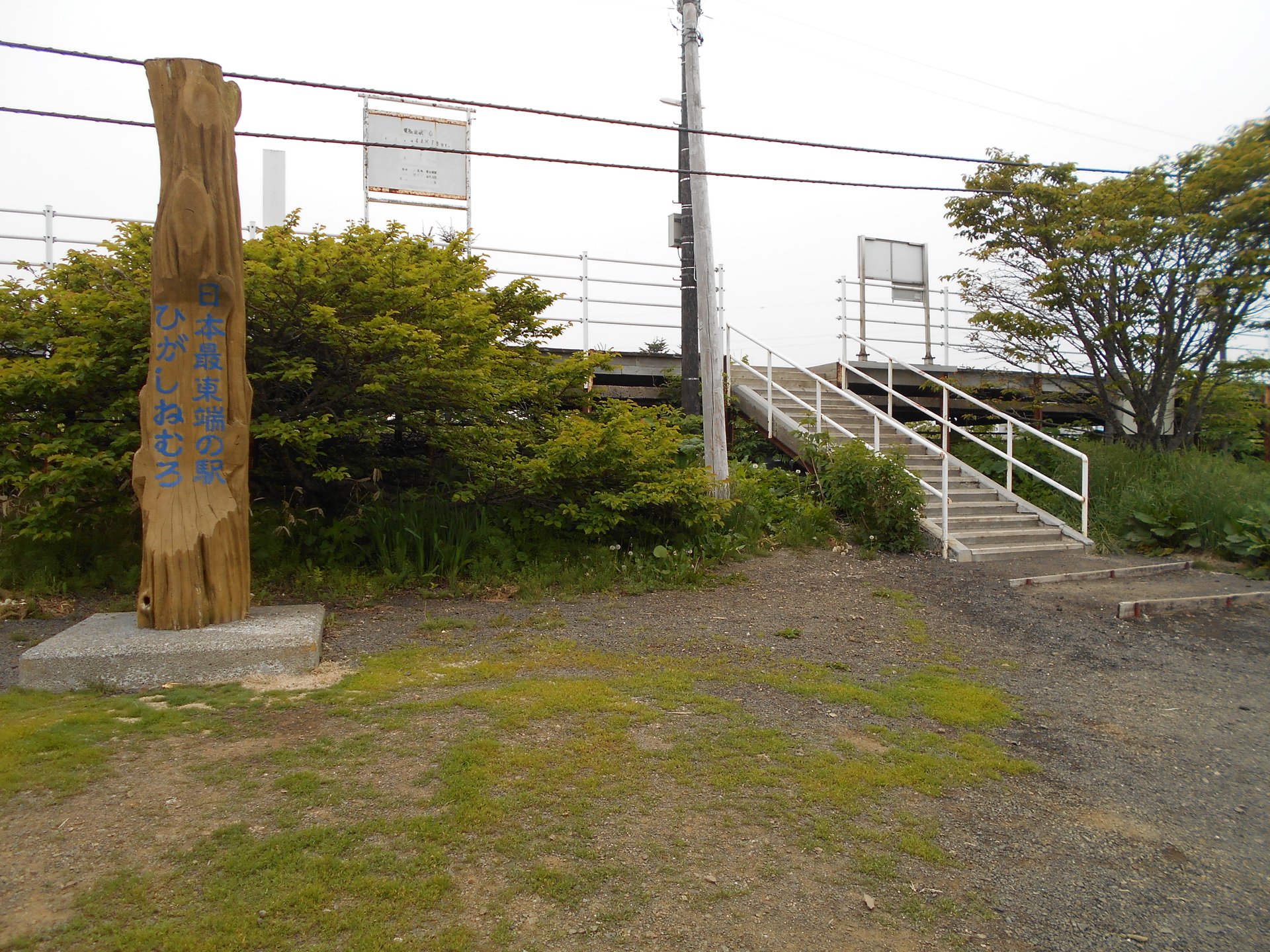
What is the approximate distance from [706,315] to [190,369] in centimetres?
577

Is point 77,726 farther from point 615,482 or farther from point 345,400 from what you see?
point 615,482

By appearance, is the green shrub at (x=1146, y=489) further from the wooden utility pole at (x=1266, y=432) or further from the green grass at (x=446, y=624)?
the green grass at (x=446, y=624)

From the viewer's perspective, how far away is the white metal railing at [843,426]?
10258mm

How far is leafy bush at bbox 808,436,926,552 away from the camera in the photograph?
10312mm

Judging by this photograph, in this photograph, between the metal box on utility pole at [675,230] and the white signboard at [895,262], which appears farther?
the white signboard at [895,262]

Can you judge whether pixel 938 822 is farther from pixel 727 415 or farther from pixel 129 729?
pixel 727 415

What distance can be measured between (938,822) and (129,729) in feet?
13.2

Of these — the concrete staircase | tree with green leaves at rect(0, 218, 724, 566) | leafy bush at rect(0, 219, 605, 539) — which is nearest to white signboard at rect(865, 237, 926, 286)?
the concrete staircase

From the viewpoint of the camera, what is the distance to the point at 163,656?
17.8ft

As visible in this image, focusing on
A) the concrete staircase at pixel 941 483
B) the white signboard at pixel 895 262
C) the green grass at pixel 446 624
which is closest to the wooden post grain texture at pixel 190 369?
the green grass at pixel 446 624

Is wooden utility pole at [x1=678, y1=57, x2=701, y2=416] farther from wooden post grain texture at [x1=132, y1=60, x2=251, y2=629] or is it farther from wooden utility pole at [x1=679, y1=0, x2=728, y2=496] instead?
wooden post grain texture at [x1=132, y1=60, x2=251, y2=629]

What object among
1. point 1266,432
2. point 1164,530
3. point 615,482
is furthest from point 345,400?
point 1266,432

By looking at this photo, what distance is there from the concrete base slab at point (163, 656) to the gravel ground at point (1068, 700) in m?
0.56

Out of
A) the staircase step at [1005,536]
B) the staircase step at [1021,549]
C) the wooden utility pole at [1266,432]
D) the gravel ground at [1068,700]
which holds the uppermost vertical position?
the wooden utility pole at [1266,432]
